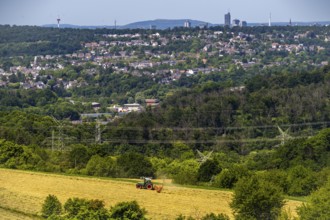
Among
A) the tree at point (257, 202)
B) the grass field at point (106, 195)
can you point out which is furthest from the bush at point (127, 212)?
the tree at point (257, 202)

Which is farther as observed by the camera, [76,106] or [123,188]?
[76,106]

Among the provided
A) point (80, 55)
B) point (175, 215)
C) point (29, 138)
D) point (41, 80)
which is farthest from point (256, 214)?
point (80, 55)

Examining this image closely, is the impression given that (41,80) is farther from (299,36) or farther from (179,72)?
(299,36)

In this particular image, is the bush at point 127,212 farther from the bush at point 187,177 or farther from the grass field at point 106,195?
the bush at point 187,177

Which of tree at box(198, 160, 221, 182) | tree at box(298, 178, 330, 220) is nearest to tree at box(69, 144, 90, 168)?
tree at box(198, 160, 221, 182)

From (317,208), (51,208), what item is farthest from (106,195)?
(317,208)
